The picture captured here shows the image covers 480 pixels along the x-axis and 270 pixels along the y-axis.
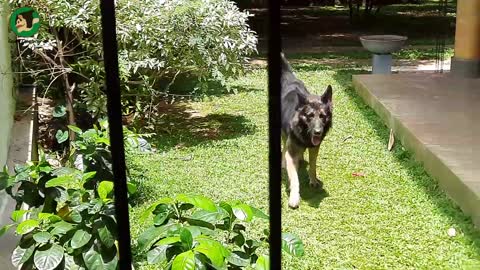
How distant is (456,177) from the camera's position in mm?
2934

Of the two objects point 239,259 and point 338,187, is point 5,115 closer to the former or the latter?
point 338,187

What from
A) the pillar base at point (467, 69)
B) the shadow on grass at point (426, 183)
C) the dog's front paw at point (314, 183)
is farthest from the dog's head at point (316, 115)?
the pillar base at point (467, 69)

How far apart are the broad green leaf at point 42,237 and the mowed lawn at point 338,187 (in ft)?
3.75

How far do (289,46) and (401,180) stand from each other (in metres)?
6.29

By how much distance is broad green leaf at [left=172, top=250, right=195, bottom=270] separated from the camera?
1319mm

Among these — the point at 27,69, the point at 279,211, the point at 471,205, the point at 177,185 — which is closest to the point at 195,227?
the point at 279,211

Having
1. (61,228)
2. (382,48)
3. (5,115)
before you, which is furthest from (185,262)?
(382,48)

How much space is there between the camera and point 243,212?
1.51 meters

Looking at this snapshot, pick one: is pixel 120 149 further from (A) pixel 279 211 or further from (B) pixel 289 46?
(B) pixel 289 46

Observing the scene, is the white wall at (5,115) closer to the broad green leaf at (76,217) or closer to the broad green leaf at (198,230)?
the broad green leaf at (76,217)

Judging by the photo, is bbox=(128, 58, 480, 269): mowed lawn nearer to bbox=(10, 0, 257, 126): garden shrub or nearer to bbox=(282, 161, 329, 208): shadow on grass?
bbox=(282, 161, 329, 208): shadow on grass

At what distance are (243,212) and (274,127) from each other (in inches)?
28.8

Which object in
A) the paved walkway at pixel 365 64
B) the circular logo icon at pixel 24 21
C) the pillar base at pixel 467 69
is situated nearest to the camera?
the circular logo icon at pixel 24 21

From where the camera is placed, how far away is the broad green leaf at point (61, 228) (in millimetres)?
1609
